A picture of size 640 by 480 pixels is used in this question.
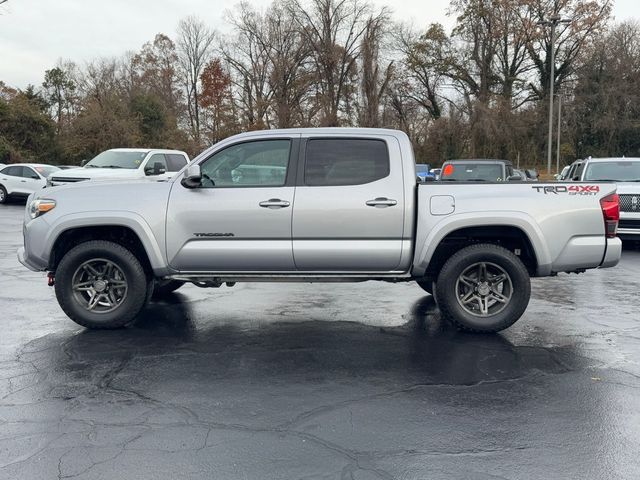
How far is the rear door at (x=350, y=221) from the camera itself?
6043 mm

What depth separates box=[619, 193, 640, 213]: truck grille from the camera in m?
12.6

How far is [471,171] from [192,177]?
33.7 feet

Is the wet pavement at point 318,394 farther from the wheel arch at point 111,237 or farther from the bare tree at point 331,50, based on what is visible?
the bare tree at point 331,50

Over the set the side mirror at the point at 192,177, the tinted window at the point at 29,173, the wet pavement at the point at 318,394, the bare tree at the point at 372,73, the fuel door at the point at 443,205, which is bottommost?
the wet pavement at the point at 318,394

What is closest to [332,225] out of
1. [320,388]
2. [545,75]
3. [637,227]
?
[320,388]

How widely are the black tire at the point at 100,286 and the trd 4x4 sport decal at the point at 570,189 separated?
13.2 feet

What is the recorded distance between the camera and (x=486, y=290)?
624 centimetres

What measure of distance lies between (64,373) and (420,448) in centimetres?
297

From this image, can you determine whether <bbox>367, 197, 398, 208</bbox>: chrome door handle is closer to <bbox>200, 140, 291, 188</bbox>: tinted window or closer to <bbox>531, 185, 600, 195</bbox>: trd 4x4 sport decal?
<bbox>200, 140, 291, 188</bbox>: tinted window

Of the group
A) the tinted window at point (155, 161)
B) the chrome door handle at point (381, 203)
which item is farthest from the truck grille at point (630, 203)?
the tinted window at point (155, 161)

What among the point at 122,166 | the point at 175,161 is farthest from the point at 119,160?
the point at 175,161

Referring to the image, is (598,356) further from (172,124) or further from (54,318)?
(172,124)

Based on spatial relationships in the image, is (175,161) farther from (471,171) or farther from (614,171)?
(614,171)

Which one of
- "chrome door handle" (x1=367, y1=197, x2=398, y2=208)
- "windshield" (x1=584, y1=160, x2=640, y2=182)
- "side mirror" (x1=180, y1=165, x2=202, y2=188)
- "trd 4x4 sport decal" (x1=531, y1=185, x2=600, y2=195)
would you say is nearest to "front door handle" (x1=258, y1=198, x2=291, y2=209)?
"side mirror" (x1=180, y1=165, x2=202, y2=188)
